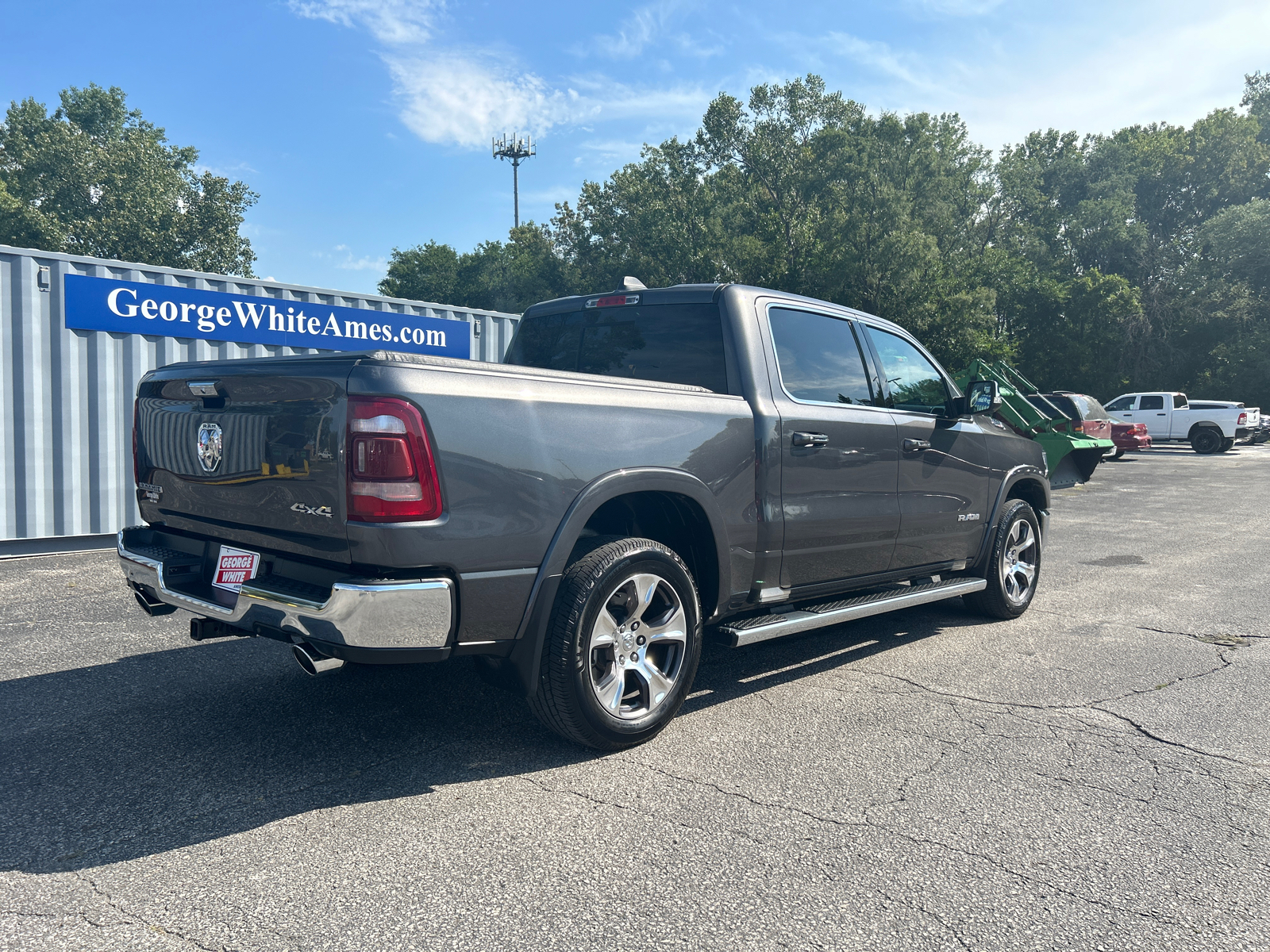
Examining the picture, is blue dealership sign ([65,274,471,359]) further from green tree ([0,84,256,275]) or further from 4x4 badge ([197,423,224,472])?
green tree ([0,84,256,275])

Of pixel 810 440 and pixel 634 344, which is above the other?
pixel 634 344

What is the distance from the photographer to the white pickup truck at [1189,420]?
29172 mm

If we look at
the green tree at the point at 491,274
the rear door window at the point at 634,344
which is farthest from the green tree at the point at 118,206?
the rear door window at the point at 634,344

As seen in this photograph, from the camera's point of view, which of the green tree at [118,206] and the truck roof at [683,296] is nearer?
the truck roof at [683,296]

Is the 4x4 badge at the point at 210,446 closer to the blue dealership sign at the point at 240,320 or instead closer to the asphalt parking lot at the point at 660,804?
the asphalt parking lot at the point at 660,804

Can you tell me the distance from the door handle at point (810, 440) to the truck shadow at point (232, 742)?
1272mm

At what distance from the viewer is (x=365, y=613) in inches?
116

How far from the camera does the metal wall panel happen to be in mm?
8852

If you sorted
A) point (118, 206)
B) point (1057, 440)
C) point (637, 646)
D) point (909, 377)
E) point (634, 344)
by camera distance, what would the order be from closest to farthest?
point (637, 646)
point (634, 344)
point (909, 377)
point (1057, 440)
point (118, 206)

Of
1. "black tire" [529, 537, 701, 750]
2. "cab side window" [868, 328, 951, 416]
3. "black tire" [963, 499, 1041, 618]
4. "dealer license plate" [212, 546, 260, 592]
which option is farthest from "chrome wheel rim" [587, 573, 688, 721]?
"black tire" [963, 499, 1041, 618]

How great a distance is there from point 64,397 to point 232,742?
23.3 feet

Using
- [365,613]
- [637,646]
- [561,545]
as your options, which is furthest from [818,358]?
[365,613]

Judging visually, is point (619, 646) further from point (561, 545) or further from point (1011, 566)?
point (1011, 566)

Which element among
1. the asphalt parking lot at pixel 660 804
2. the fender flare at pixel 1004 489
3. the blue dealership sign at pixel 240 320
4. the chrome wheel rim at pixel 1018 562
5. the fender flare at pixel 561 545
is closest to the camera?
the asphalt parking lot at pixel 660 804
